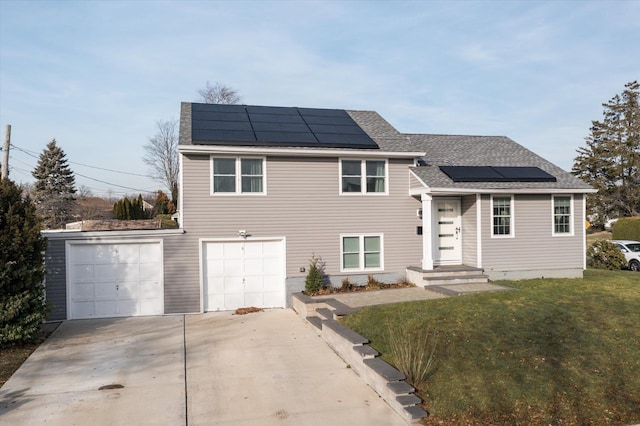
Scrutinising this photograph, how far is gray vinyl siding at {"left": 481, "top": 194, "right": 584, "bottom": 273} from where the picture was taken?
15.4 m

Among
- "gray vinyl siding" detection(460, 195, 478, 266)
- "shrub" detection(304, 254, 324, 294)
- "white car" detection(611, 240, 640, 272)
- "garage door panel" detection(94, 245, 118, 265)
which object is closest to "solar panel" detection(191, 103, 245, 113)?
"garage door panel" detection(94, 245, 118, 265)

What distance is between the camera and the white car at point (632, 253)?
22453mm

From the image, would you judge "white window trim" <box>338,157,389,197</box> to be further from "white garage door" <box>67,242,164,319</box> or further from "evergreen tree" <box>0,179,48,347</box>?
"evergreen tree" <box>0,179,48,347</box>

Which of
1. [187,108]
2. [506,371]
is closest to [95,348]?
[506,371]

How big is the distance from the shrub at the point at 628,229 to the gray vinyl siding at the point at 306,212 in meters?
24.1

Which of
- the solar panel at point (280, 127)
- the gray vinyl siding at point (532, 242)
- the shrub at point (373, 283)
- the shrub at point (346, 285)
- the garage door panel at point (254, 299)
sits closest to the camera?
the garage door panel at point (254, 299)

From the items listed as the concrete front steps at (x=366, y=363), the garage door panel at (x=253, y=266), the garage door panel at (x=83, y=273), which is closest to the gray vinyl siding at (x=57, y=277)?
the garage door panel at (x=83, y=273)

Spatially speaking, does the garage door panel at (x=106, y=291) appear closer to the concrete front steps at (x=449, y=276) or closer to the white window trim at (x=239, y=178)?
the white window trim at (x=239, y=178)

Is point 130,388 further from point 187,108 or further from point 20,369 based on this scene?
point 187,108

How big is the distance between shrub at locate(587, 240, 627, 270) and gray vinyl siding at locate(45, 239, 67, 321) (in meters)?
21.4

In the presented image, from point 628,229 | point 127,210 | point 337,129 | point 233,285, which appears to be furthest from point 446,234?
point 628,229

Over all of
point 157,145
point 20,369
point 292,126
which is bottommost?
point 20,369

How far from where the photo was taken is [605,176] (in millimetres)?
46844

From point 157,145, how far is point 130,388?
40106 millimetres
